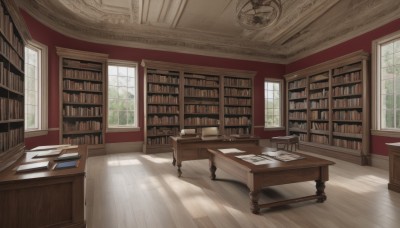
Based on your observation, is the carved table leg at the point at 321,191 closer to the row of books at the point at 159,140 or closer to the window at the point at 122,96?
the row of books at the point at 159,140

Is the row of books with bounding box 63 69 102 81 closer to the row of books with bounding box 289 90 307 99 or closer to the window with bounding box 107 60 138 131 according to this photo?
the window with bounding box 107 60 138 131

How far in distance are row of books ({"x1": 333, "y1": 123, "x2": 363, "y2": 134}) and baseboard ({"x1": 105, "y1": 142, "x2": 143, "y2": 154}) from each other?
547cm

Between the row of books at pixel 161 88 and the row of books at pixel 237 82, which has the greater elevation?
the row of books at pixel 237 82

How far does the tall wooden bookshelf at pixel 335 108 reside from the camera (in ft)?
15.3

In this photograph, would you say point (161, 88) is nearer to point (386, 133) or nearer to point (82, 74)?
point (82, 74)

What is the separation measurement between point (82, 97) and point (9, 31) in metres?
3.10

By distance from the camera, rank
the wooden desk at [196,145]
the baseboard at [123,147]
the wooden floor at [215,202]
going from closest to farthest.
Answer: the wooden floor at [215,202]
the wooden desk at [196,145]
the baseboard at [123,147]

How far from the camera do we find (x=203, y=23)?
5.23 metres

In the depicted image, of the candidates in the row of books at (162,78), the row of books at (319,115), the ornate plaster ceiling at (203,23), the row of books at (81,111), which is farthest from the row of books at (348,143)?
the row of books at (81,111)

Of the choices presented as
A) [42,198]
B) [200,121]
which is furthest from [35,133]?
[200,121]

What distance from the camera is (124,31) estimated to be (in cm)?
550

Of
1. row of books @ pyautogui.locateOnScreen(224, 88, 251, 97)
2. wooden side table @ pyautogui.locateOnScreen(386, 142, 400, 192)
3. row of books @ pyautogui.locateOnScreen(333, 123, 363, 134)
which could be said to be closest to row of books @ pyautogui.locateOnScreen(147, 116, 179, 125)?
row of books @ pyautogui.locateOnScreen(224, 88, 251, 97)

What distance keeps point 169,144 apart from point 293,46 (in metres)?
5.18

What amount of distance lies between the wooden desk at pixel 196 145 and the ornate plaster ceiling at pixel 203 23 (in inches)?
106
